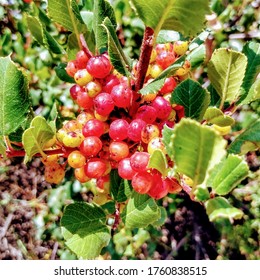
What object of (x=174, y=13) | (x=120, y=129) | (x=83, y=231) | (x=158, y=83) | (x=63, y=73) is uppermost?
(x=174, y=13)

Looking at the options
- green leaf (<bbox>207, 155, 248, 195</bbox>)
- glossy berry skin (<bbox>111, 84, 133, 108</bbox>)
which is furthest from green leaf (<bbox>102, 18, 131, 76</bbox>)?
green leaf (<bbox>207, 155, 248, 195</bbox>)

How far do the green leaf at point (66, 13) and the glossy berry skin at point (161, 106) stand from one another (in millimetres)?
241

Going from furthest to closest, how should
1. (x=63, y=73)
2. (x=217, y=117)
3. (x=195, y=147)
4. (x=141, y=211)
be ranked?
1. (x=63, y=73)
2. (x=141, y=211)
3. (x=217, y=117)
4. (x=195, y=147)

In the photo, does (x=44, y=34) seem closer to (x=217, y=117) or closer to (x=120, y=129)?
(x=120, y=129)

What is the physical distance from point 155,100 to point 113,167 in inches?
8.0

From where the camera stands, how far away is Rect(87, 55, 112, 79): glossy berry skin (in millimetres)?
761

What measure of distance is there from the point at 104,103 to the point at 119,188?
0.80ft

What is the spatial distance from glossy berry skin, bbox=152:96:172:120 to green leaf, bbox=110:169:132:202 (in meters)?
0.21

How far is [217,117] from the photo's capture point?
731 mm

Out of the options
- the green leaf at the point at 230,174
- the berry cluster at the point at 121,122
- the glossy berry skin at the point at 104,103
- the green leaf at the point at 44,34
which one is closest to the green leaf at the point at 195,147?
the green leaf at the point at 230,174

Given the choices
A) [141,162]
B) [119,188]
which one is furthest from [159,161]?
[119,188]

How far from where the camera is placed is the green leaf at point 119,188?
2.93 ft

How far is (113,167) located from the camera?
876mm
